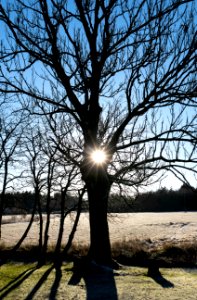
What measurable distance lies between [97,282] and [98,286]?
0.62m

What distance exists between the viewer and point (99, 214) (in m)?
13.5

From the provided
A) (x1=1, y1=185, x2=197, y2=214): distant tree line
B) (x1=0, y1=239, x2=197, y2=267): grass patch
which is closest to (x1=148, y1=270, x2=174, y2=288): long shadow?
(x1=1, y1=185, x2=197, y2=214): distant tree line

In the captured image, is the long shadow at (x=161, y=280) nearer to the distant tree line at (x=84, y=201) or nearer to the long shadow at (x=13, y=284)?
the distant tree line at (x=84, y=201)

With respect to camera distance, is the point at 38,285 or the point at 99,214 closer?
the point at 38,285

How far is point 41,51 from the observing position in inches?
495

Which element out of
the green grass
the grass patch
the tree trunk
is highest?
the tree trunk

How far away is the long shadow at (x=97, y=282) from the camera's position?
9.30 metres

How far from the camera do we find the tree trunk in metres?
13.4

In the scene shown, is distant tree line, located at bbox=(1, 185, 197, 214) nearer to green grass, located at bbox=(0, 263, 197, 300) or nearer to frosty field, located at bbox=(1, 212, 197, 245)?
frosty field, located at bbox=(1, 212, 197, 245)

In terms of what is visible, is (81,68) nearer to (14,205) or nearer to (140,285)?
(140,285)

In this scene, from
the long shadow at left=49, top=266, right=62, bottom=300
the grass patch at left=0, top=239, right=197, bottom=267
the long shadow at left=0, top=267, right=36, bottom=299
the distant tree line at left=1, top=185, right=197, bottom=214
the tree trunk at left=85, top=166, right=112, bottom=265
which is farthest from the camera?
the grass patch at left=0, top=239, right=197, bottom=267

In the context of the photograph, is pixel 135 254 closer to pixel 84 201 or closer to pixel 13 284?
pixel 84 201

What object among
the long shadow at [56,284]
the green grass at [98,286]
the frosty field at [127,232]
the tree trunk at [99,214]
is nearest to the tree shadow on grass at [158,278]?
the green grass at [98,286]

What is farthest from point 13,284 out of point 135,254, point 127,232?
point 127,232
